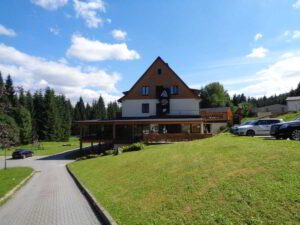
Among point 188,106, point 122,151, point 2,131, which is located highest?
point 188,106

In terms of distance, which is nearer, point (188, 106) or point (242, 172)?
point (242, 172)

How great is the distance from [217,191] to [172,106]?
40.3 meters

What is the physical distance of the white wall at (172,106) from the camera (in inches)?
1956

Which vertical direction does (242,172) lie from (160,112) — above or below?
below

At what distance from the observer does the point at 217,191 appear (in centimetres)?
953

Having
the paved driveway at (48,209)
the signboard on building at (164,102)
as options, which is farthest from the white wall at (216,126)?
the paved driveway at (48,209)

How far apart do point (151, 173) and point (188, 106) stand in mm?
35211

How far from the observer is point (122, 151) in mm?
32625

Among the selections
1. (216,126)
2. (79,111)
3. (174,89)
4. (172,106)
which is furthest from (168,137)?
(79,111)

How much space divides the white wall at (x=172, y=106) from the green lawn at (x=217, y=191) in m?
34.4

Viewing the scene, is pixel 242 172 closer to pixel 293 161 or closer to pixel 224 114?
pixel 293 161

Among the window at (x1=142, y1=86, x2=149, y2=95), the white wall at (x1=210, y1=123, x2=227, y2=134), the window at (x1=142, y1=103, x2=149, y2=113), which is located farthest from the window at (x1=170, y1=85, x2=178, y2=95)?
the white wall at (x1=210, y1=123, x2=227, y2=134)

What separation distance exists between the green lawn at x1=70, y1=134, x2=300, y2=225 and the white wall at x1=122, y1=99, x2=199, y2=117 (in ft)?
113

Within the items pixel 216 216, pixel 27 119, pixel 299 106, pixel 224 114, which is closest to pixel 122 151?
pixel 216 216
